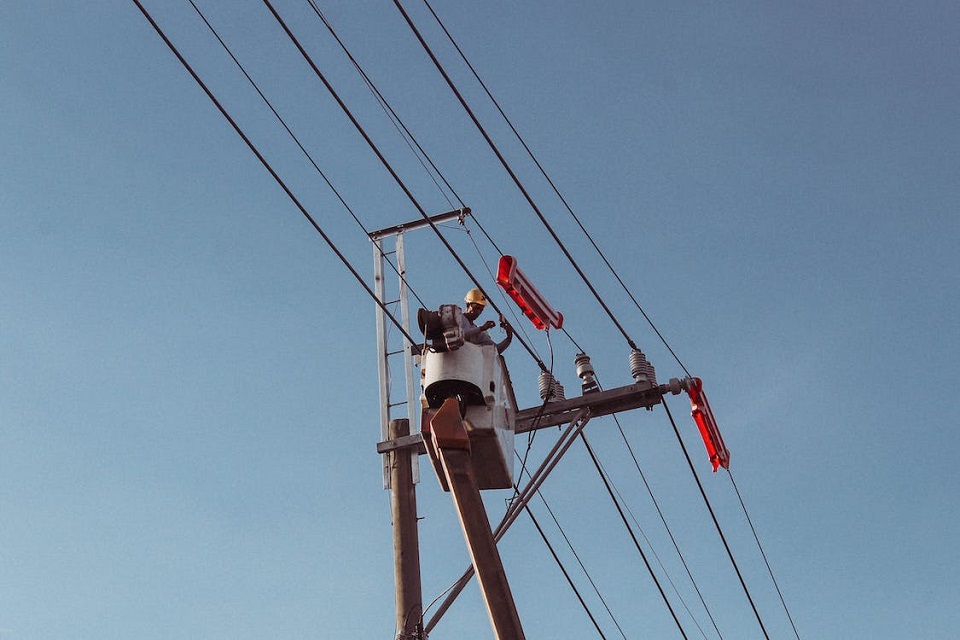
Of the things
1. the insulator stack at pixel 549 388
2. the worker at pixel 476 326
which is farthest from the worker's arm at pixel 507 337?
the insulator stack at pixel 549 388

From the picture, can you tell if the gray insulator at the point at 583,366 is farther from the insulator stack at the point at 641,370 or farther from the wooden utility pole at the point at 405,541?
the wooden utility pole at the point at 405,541

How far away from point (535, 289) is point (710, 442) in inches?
99.8

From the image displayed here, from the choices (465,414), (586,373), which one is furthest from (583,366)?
(465,414)

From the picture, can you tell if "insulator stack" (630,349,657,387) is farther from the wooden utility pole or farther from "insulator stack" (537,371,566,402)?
the wooden utility pole

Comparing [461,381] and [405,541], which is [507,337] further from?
[405,541]

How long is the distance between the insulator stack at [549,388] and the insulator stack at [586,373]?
213 mm

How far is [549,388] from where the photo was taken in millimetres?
9047

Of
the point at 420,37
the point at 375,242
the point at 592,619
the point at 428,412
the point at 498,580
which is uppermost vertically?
the point at 375,242

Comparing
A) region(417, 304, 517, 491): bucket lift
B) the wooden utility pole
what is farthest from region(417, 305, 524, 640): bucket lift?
the wooden utility pole

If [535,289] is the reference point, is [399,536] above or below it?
below

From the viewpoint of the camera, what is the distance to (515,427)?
8.77 m

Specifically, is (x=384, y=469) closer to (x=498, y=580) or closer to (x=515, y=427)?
(x=515, y=427)

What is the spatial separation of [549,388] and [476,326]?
130 centimetres

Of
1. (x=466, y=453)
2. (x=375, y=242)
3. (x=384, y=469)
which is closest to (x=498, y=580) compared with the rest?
(x=466, y=453)
